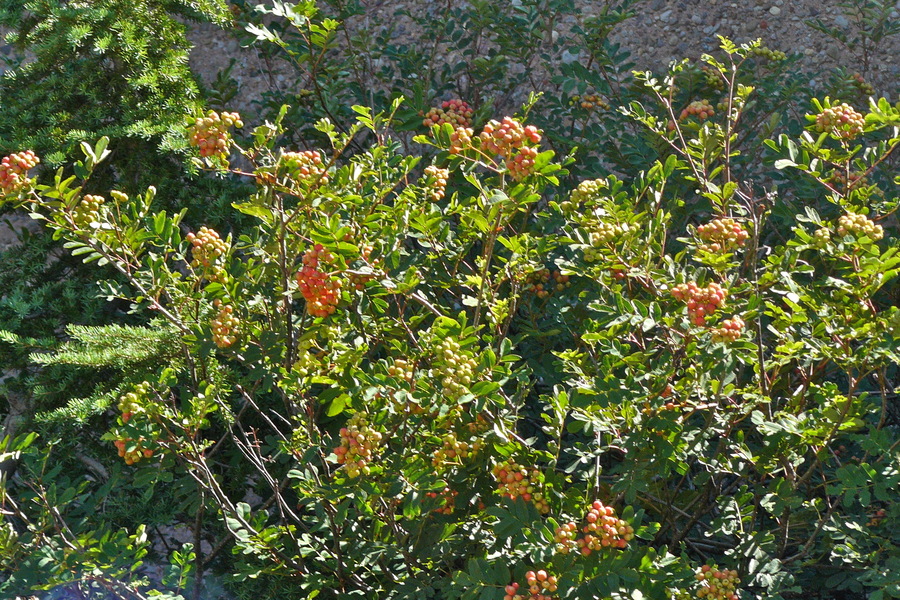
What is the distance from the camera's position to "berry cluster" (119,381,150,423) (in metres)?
1.85

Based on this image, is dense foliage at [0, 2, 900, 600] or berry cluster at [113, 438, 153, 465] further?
berry cluster at [113, 438, 153, 465]

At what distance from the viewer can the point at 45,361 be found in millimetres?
2414

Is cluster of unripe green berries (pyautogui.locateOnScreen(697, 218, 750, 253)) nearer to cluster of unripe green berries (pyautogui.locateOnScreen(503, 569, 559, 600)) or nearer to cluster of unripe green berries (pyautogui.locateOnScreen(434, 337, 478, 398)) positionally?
cluster of unripe green berries (pyautogui.locateOnScreen(434, 337, 478, 398))

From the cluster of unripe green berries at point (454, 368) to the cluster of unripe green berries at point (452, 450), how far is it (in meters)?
0.21

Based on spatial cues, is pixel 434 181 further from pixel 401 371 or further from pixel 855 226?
pixel 855 226

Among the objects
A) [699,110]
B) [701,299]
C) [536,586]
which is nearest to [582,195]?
[701,299]

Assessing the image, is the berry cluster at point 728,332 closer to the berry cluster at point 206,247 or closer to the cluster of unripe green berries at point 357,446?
the cluster of unripe green berries at point 357,446

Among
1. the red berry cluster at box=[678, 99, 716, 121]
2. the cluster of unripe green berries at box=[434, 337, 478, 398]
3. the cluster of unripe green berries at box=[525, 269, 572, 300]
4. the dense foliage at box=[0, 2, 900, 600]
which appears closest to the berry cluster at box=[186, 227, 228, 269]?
the dense foliage at box=[0, 2, 900, 600]

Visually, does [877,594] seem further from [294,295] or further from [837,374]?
[294,295]

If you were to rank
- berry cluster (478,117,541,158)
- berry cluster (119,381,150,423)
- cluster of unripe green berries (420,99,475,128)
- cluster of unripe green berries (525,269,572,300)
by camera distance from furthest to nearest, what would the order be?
cluster of unripe green berries (420,99,475,128) → cluster of unripe green berries (525,269,572,300) → berry cluster (119,381,150,423) → berry cluster (478,117,541,158)

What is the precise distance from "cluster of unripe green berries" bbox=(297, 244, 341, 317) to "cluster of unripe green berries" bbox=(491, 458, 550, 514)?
0.48 meters

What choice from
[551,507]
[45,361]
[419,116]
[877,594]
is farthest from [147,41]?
[877,594]

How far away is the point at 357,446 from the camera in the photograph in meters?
1.70

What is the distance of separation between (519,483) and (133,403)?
2.64 ft
